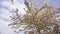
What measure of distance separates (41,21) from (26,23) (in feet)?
3.52

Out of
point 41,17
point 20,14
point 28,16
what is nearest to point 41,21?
point 41,17

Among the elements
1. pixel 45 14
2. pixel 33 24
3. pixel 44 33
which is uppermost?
pixel 45 14

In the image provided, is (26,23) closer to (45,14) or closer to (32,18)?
(32,18)

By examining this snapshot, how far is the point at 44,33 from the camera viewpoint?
10.1 meters

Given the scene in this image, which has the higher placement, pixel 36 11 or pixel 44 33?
pixel 36 11

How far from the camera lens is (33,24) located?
30.4 ft

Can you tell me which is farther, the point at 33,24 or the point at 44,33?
the point at 44,33

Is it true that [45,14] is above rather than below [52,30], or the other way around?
above

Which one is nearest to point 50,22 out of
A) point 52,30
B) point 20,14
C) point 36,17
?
point 52,30

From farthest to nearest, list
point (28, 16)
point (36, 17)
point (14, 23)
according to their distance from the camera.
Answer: point (14, 23) < point (28, 16) < point (36, 17)

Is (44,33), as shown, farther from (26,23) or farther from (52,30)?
(26,23)

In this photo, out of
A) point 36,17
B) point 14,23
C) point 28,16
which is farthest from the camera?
point 14,23

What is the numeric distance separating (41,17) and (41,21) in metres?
0.25

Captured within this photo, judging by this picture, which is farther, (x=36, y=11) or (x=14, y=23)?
(x=14, y=23)
